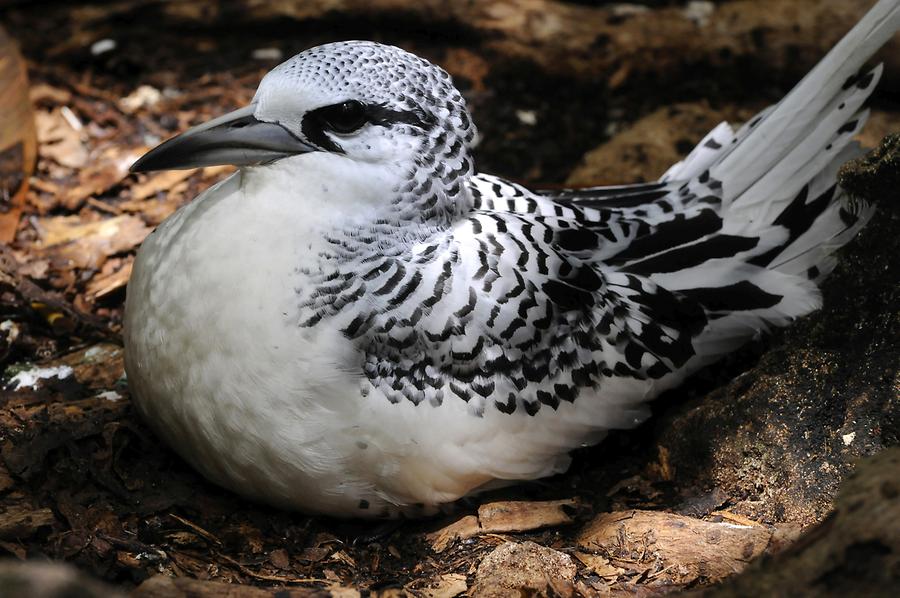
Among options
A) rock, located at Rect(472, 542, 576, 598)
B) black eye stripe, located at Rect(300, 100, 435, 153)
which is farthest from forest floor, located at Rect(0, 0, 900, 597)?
black eye stripe, located at Rect(300, 100, 435, 153)

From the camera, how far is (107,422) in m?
3.97

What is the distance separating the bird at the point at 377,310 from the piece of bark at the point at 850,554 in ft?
4.40

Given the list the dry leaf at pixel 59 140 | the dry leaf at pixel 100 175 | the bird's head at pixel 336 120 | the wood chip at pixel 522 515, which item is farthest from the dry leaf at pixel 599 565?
the dry leaf at pixel 59 140

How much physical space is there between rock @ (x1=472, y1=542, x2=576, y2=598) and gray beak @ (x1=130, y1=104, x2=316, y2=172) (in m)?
1.62

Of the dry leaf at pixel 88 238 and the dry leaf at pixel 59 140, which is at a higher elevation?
the dry leaf at pixel 88 238

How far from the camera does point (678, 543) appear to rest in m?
3.47

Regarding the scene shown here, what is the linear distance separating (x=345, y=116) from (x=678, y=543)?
1.95 meters

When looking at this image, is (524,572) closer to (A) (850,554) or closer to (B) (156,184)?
(A) (850,554)

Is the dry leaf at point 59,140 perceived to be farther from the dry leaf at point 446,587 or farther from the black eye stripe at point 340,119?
the dry leaf at point 446,587

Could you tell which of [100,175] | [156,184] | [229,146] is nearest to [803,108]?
[229,146]

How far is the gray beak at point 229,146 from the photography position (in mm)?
3381

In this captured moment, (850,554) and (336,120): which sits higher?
(850,554)

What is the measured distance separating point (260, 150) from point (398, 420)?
1.09 metres

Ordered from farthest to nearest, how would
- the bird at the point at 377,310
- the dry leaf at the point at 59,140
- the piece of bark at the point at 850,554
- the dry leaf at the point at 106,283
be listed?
the dry leaf at the point at 59,140 → the dry leaf at the point at 106,283 → the bird at the point at 377,310 → the piece of bark at the point at 850,554
